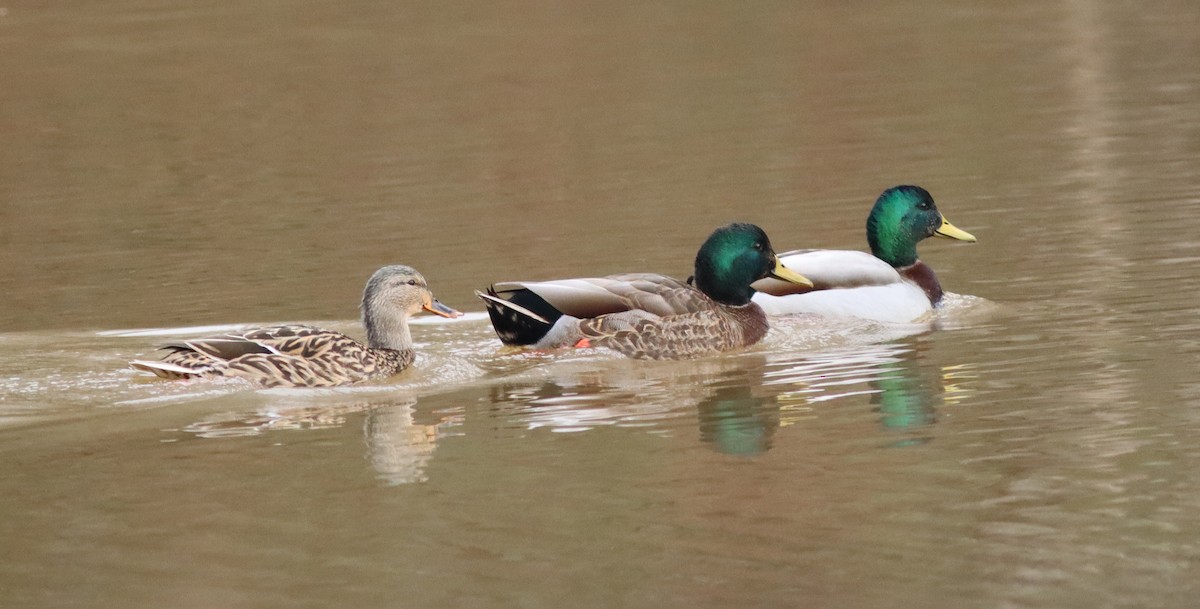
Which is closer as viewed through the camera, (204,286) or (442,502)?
(442,502)

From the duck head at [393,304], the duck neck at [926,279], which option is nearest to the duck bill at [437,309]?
the duck head at [393,304]

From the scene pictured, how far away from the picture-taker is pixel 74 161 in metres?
22.0

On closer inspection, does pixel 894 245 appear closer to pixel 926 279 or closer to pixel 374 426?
pixel 926 279

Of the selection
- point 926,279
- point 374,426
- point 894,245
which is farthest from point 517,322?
point 894,245

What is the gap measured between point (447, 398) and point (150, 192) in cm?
987

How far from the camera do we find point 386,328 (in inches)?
448

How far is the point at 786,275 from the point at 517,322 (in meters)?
1.79

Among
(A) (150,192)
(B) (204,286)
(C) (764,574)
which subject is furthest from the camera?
(A) (150,192)

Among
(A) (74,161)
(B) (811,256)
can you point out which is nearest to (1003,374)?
(B) (811,256)

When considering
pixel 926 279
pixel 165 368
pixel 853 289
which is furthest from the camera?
pixel 926 279

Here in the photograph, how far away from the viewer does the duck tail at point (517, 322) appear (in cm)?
1159

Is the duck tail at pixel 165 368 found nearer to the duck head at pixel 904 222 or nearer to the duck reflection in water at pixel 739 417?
the duck reflection in water at pixel 739 417

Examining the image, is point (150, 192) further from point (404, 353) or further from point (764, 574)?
point (764, 574)

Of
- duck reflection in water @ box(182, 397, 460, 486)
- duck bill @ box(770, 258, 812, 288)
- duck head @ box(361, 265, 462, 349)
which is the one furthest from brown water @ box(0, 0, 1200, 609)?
duck head @ box(361, 265, 462, 349)
